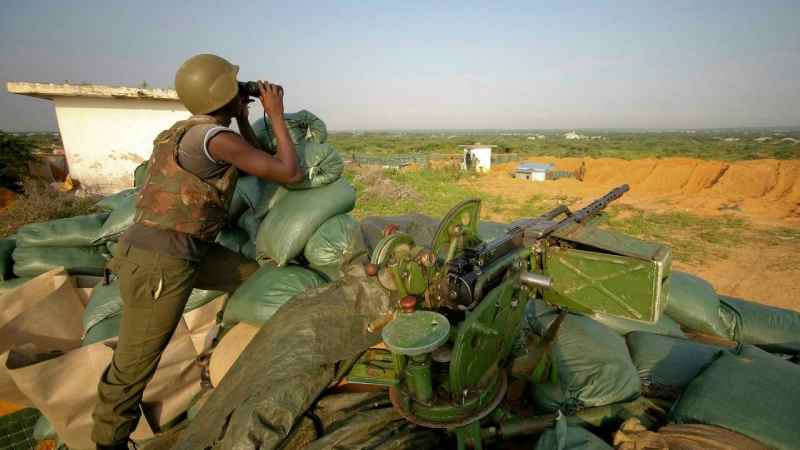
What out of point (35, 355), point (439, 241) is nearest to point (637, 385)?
point (439, 241)

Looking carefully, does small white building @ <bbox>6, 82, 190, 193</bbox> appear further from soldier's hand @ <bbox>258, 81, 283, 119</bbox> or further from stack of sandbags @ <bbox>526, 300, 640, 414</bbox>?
stack of sandbags @ <bbox>526, 300, 640, 414</bbox>

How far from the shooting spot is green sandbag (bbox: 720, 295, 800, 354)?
3111 millimetres

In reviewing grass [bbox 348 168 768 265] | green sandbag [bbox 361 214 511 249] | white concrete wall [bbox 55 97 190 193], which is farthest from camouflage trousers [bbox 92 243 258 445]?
white concrete wall [bbox 55 97 190 193]

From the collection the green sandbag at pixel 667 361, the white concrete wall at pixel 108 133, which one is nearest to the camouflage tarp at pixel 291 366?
the green sandbag at pixel 667 361

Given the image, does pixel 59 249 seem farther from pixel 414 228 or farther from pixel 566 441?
pixel 566 441

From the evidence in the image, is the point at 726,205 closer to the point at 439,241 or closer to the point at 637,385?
the point at 637,385

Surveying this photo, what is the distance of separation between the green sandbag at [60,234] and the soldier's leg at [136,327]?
224 centimetres

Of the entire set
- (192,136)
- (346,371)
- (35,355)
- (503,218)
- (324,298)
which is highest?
(192,136)

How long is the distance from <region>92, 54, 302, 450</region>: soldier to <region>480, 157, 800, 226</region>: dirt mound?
12577mm

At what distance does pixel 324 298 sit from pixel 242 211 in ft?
5.73

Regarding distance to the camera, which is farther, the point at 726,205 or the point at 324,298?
the point at 726,205

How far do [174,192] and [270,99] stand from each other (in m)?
0.71

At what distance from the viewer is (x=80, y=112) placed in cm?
792

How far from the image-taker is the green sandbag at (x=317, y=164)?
3096 millimetres
